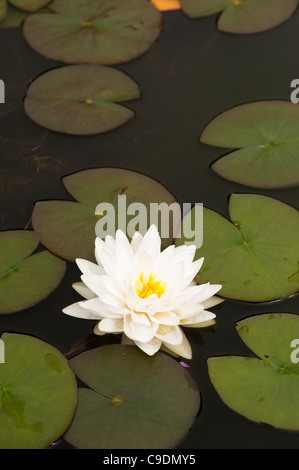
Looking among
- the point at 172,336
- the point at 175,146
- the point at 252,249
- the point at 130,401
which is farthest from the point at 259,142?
the point at 130,401

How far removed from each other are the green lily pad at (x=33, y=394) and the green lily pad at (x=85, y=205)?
1.44 feet

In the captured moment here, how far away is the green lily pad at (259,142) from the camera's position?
8.94 ft

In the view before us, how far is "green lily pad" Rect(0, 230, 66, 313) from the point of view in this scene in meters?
2.31

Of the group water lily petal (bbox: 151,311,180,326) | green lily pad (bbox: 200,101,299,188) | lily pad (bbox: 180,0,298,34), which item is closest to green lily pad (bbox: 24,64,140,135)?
green lily pad (bbox: 200,101,299,188)

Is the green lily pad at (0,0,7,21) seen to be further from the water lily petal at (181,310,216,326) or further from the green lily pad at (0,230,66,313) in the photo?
the water lily petal at (181,310,216,326)

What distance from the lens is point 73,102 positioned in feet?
9.98

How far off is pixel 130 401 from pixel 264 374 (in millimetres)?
471

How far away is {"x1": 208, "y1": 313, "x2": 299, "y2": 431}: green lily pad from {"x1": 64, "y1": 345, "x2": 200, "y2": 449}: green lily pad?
0.40 ft

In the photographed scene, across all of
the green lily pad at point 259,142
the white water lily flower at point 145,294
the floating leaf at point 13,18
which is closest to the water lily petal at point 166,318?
the white water lily flower at point 145,294

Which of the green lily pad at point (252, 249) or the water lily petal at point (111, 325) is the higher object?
the green lily pad at point (252, 249)

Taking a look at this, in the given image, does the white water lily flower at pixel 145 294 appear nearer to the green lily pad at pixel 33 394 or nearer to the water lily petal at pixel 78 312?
the water lily petal at pixel 78 312

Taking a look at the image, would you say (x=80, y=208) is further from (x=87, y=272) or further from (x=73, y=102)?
(x=73, y=102)

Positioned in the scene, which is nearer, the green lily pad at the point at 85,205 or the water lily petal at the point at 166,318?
the water lily petal at the point at 166,318

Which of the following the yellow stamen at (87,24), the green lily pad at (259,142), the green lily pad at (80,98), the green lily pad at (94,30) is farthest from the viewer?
the yellow stamen at (87,24)
